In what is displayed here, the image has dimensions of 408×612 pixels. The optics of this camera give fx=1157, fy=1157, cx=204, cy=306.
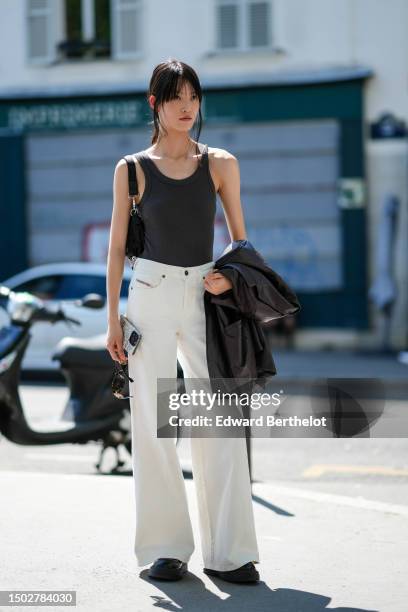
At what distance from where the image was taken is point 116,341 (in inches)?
170

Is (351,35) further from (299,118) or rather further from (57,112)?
(57,112)

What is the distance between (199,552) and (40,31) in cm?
1595

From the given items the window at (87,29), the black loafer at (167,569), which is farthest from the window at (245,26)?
the black loafer at (167,569)

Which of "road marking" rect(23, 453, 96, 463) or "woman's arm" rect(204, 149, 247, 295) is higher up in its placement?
"woman's arm" rect(204, 149, 247, 295)

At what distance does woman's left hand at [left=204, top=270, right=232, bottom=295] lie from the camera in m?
4.21

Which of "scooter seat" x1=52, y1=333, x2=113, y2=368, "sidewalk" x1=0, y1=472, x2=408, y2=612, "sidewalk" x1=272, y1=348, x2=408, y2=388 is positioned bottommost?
"sidewalk" x1=272, y1=348, x2=408, y2=388

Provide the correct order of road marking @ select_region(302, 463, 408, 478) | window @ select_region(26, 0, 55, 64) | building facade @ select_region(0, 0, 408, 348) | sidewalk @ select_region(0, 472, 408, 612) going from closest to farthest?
sidewalk @ select_region(0, 472, 408, 612) < road marking @ select_region(302, 463, 408, 478) < building facade @ select_region(0, 0, 408, 348) < window @ select_region(26, 0, 55, 64)

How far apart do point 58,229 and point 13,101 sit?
7.44ft

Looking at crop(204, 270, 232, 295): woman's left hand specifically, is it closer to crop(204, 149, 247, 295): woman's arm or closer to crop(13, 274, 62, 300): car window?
crop(204, 149, 247, 295): woman's arm

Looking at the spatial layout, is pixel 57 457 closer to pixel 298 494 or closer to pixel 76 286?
pixel 298 494

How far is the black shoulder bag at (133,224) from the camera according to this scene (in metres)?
4.26

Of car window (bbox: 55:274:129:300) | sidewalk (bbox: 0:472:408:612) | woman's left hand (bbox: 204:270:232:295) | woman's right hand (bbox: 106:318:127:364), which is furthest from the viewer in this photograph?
car window (bbox: 55:274:129:300)

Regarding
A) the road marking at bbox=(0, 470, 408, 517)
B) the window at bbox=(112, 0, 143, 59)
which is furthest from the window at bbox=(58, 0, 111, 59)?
the road marking at bbox=(0, 470, 408, 517)

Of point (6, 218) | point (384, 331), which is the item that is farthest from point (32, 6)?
point (384, 331)
